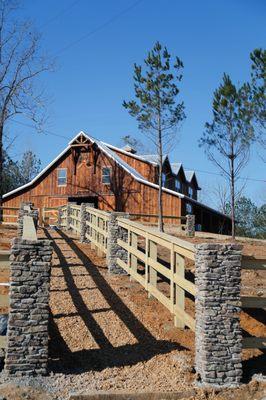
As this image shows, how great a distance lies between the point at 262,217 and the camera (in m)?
59.0

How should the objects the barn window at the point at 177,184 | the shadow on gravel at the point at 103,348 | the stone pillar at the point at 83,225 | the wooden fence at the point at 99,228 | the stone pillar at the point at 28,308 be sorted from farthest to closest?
the barn window at the point at 177,184 → the stone pillar at the point at 83,225 → the wooden fence at the point at 99,228 → the shadow on gravel at the point at 103,348 → the stone pillar at the point at 28,308

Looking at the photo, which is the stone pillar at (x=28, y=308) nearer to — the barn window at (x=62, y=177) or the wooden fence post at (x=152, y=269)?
the wooden fence post at (x=152, y=269)

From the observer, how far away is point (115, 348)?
6848 millimetres

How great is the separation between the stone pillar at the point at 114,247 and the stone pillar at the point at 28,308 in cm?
536

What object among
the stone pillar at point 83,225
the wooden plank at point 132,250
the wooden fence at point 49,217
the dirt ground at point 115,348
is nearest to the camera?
the dirt ground at point 115,348

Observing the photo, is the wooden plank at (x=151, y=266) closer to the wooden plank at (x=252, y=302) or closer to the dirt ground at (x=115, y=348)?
the dirt ground at (x=115, y=348)

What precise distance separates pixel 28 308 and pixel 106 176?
98.4 ft

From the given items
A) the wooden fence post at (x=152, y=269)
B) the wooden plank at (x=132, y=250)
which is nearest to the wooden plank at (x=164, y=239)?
the wooden fence post at (x=152, y=269)

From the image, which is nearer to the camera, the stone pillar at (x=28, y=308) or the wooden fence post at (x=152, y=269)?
the stone pillar at (x=28, y=308)

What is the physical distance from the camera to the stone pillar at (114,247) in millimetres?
11203

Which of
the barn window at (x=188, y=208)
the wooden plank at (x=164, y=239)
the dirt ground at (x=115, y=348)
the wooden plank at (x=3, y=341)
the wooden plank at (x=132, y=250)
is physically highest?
the barn window at (x=188, y=208)

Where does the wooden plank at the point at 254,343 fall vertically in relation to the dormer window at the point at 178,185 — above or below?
below

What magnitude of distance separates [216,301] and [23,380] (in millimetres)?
2556

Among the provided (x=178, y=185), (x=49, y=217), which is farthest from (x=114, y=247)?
(x=178, y=185)
